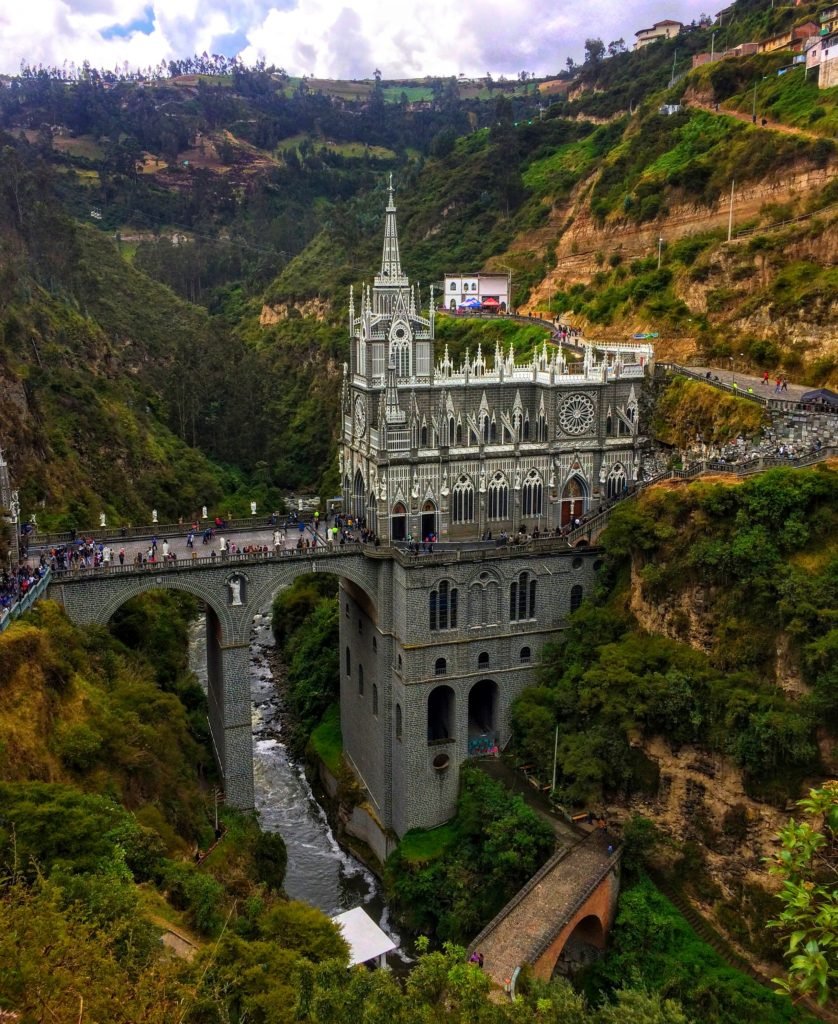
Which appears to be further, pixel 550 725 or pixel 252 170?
pixel 252 170

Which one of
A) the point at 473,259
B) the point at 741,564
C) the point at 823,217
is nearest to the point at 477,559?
the point at 741,564

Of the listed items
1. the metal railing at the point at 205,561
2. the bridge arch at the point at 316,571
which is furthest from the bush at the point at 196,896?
the bridge arch at the point at 316,571

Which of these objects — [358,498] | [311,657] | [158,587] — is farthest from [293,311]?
[158,587]

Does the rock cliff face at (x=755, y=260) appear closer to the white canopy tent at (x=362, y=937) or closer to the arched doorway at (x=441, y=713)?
the arched doorway at (x=441, y=713)

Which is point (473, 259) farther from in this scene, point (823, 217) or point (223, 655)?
point (223, 655)

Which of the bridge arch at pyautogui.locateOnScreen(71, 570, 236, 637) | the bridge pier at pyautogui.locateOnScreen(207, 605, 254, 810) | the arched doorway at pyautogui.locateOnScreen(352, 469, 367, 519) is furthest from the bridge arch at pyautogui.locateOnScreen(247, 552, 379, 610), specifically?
the arched doorway at pyautogui.locateOnScreen(352, 469, 367, 519)

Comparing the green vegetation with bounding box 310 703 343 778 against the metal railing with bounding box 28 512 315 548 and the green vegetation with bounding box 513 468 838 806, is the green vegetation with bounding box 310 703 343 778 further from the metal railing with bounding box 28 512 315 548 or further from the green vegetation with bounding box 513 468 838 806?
the metal railing with bounding box 28 512 315 548
